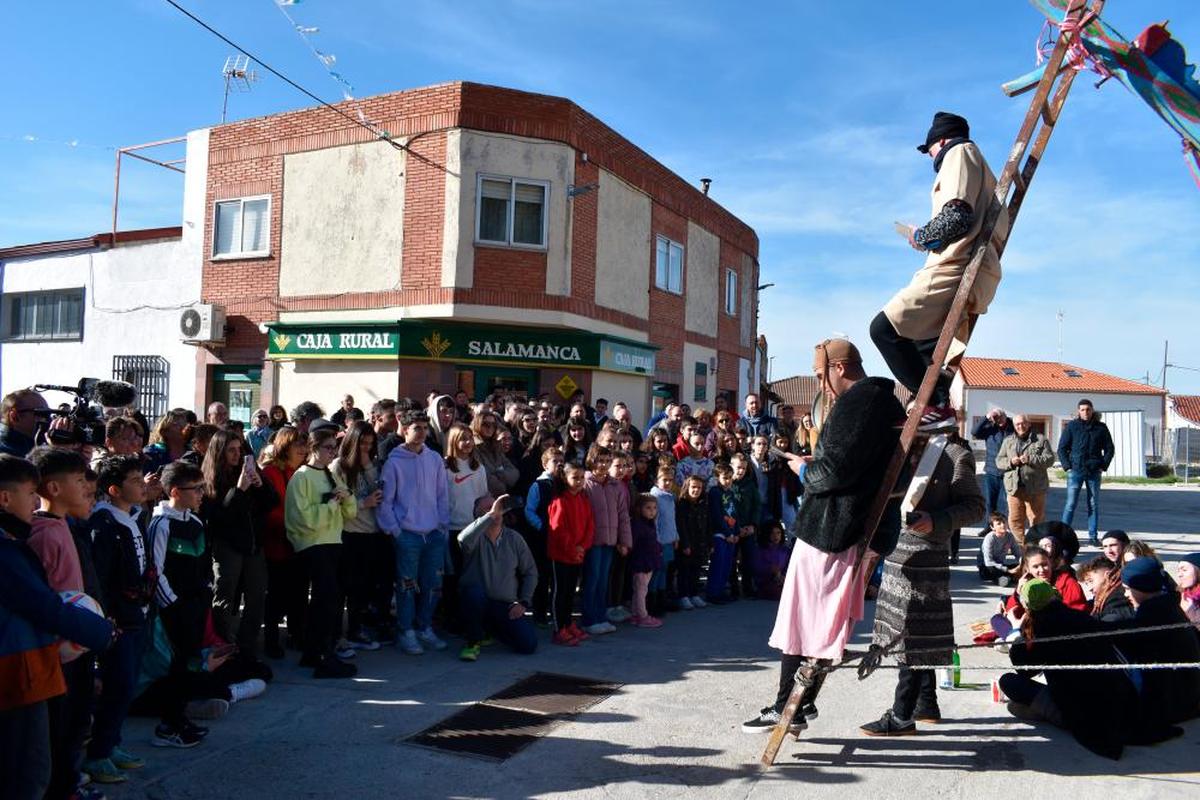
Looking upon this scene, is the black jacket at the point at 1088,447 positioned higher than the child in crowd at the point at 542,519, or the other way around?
the black jacket at the point at 1088,447

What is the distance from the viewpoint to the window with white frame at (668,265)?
19750mm

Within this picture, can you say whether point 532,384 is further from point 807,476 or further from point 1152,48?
point 1152,48

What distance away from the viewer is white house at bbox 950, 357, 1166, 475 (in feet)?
165

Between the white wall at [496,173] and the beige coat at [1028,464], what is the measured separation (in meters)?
7.93

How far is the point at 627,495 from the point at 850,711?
120 inches

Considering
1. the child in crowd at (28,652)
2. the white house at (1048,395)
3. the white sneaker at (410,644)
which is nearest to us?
the child in crowd at (28,652)

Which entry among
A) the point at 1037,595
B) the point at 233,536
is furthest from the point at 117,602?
the point at 1037,595

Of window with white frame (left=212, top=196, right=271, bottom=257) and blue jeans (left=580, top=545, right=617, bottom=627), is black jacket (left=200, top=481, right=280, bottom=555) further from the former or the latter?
window with white frame (left=212, top=196, right=271, bottom=257)

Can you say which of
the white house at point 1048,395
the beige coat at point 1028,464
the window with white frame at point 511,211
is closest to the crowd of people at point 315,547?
the beige coat at point 1028,464

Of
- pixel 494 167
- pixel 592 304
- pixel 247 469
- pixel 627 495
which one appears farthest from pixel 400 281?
pixel 247 469

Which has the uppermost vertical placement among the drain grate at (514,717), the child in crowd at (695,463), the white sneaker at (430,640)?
the child in crowd at (695,463)

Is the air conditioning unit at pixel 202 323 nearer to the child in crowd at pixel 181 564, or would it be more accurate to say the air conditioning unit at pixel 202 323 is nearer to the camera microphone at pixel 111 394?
the camera microphone at pixel 111 394

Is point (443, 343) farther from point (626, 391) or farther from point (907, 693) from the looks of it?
point (907, 693)

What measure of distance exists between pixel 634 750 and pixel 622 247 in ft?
46.9
